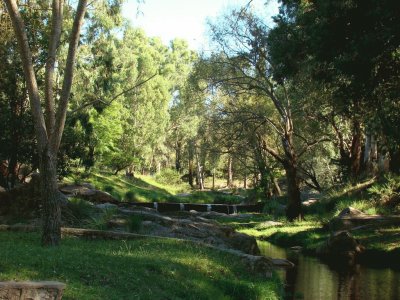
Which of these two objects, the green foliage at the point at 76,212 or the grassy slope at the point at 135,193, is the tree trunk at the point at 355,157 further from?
the green foliage at the point at 76,212

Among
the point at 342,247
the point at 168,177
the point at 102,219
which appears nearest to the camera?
the point at 102,219

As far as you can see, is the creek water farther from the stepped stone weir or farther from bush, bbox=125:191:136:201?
bush, bbox=125:191:136:201

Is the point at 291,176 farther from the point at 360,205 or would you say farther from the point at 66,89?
the point at 66,89

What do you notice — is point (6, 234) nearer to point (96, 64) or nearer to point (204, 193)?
point (96, 64)

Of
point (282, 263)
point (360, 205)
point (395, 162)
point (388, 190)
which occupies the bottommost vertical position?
point (282, 263)

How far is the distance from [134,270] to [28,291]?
291 centimetres

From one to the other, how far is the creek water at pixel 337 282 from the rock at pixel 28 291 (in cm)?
728

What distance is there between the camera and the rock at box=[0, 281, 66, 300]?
4922 mm

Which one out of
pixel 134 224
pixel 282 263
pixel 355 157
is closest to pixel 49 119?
pixel 134 224

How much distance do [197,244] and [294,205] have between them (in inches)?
608

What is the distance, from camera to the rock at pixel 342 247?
53.2 feet

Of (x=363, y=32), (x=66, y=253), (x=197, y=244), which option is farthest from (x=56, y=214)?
(x=363, y=32)

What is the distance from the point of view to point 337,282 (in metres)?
12.9

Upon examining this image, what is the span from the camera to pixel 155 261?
28.1 ft
